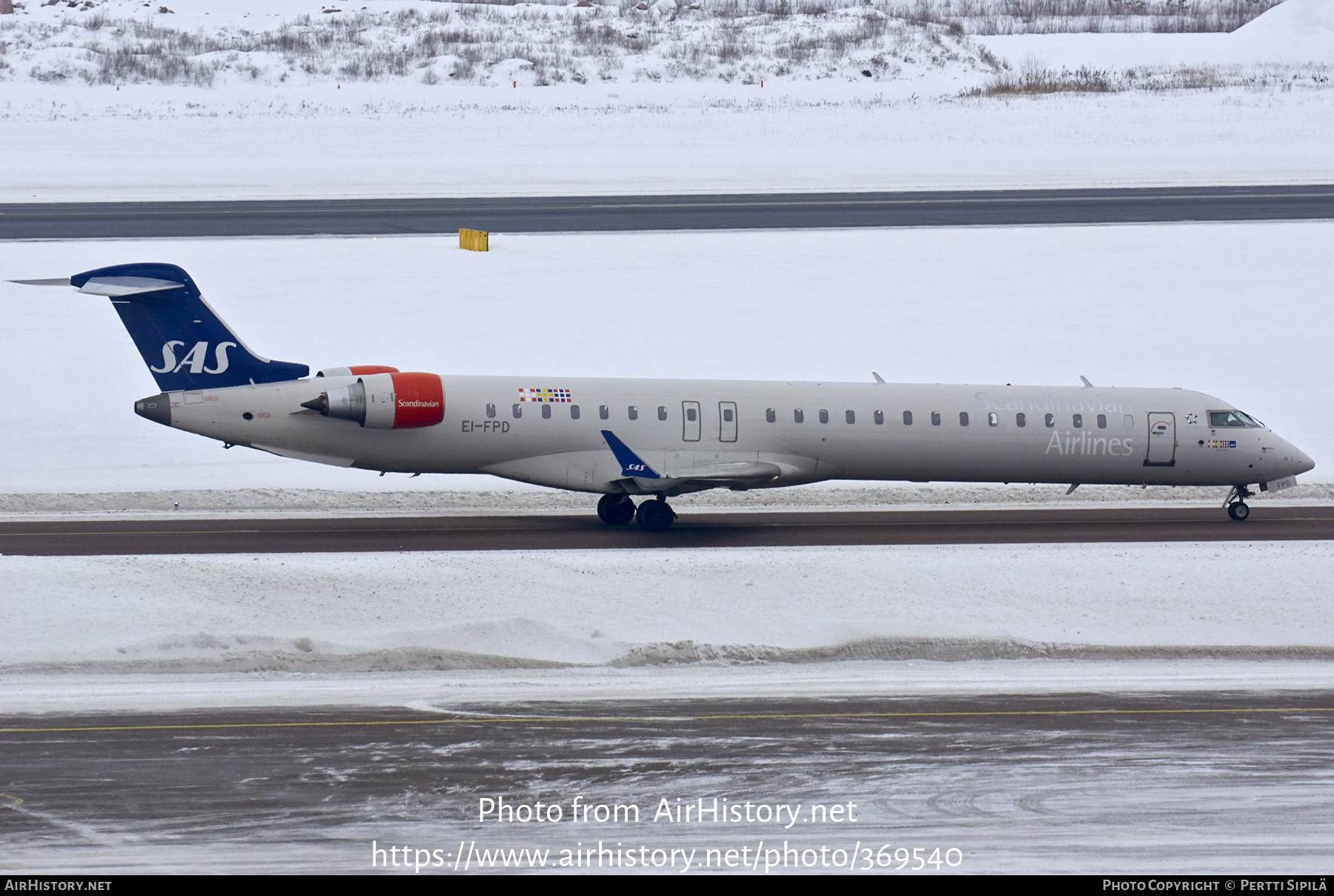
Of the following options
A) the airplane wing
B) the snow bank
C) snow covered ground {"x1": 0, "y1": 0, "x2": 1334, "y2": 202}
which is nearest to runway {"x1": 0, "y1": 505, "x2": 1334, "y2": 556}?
the airplane wing

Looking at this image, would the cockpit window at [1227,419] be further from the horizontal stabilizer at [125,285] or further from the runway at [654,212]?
the runway at [654,212]

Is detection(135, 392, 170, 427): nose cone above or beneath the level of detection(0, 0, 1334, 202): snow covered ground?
beneath

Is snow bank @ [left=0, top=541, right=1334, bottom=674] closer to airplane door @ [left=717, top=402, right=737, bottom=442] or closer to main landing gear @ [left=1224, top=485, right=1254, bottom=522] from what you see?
airplane door @ [left=717, top=402, right=737, bottom=442]

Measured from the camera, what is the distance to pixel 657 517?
29938 millimetres

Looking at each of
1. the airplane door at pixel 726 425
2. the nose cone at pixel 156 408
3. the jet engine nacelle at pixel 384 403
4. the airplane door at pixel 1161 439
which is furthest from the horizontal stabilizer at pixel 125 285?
the airplane door at pixel 1161 439

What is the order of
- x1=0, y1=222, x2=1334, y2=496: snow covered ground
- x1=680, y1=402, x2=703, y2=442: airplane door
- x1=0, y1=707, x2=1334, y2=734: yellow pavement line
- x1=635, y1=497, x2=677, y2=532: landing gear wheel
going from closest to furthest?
x1=0, y1=707, x2=1334, y2=734: yellow pavement line
x1=635, y1=497, x2=677, y2=532: landing gear wheel
x1=680, y1=402, x2=703, y2=442: airplane door
x1=0, y1=222, x2=1334, y2=496: snow covered ground

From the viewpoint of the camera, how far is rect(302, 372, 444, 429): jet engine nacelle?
28609mm

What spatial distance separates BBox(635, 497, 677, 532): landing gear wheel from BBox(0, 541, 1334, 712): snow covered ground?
4298 mm

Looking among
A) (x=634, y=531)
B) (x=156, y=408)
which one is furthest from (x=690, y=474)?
(x=156, y=408)

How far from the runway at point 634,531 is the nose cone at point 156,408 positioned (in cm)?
213

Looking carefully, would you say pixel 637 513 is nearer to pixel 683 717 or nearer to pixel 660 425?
pixel 660 425

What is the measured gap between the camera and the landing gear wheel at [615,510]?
100 feet

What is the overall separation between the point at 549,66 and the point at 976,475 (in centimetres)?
5747

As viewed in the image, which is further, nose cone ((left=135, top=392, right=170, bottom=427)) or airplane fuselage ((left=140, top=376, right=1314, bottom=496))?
airplane fuselage ((left=140, top=376, right=1314, bottom=496))
